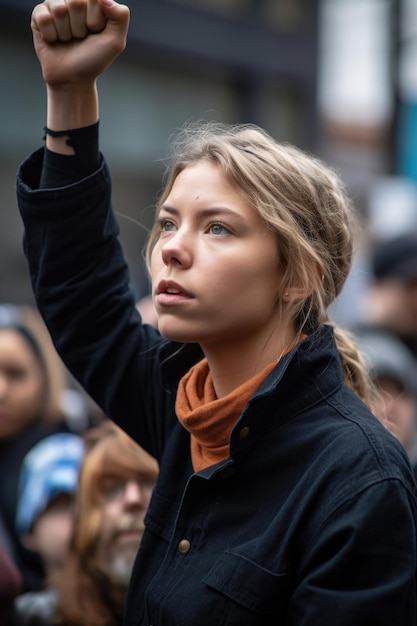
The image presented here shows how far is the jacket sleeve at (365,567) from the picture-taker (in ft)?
4.49

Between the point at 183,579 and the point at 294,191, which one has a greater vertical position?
the point at 294,191

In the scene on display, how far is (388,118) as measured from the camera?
1566cm

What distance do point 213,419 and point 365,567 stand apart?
14.7 inches

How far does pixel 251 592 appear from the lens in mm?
1453

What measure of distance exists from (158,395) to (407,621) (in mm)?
711

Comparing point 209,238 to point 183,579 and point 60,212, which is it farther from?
point 183,579

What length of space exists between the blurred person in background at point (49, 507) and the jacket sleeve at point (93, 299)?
121cm

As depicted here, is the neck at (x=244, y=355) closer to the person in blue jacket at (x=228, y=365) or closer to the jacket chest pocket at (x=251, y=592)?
the person in blue jacket at (x=228, y=365)

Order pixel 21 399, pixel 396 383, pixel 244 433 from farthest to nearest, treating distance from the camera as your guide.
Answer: pixel 21 399 → pixel 396 383 → pixel 244 433

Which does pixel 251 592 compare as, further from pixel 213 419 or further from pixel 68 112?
pixel 68 112

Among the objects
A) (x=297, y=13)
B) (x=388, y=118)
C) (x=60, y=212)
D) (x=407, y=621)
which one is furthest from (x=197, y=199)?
(x=388, y=118)

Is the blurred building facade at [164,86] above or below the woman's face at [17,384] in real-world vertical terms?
below

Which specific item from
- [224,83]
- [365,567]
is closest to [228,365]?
[365,567]

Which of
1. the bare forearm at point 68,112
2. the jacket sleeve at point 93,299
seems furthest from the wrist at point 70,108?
the jacket sleeve at point 93,299
